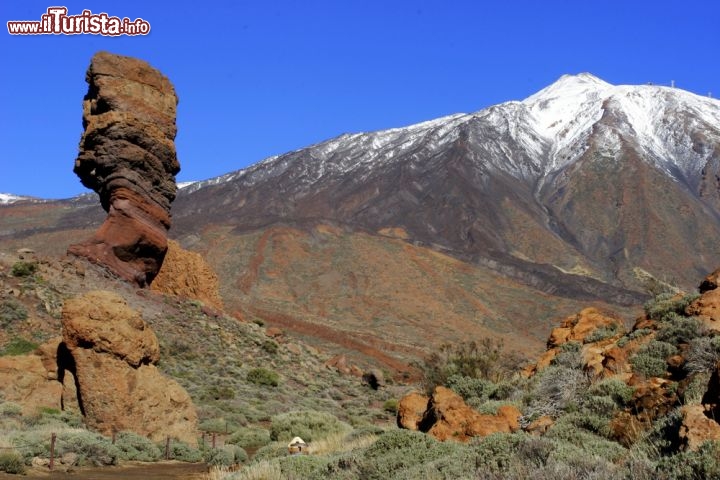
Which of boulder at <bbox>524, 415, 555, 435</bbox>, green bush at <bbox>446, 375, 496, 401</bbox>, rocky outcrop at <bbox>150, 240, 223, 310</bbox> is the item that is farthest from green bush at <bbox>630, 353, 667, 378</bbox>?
rocky outcrop at <bbox>150, 240, 223, 310</bbox>

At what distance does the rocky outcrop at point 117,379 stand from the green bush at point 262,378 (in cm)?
860

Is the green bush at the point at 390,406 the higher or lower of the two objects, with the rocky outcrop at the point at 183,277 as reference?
lower

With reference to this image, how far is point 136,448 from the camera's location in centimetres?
1430

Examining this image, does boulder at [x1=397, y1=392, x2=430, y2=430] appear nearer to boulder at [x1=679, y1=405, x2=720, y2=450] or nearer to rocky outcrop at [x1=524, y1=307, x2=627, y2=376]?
rocky outcrop at [x1=524, y1=307, x2=627, y2=376]

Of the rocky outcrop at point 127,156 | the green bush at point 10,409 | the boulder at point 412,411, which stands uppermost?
the rocky outcrop at point 127,156

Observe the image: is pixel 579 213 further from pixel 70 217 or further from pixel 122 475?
pixel 122 475

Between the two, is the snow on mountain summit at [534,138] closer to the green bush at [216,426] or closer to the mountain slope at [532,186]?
the mountain slope at [532,186]

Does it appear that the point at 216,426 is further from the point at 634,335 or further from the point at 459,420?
the point at 634,335

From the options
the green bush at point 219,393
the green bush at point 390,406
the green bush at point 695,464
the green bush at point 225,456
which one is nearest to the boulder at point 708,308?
the green bush at point 695,464

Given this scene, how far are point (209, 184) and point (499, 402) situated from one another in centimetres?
14081

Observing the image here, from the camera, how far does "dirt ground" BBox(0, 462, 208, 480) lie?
1136 centimetres

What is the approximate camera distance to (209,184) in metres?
149

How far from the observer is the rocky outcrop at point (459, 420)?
9641 millimetres

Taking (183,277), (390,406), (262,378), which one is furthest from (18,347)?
(390,406)
